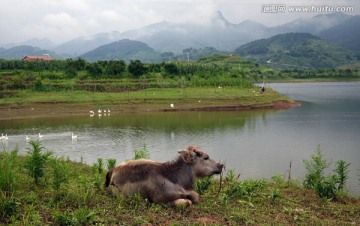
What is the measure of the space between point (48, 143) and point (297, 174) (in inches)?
709

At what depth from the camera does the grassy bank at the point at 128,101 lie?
43.3 metres

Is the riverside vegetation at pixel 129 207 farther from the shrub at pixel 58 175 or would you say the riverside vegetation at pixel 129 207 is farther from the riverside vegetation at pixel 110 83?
the riverside vegetation at pixel 110 83

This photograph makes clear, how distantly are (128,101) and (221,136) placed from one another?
21610mm

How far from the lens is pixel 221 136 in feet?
91.4

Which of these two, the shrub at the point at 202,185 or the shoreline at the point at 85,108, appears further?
the shoreline at the point at 85,108

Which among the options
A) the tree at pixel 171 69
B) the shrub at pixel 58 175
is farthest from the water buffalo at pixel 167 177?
the tree at pixel 171 69

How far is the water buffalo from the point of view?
6277 millimetres

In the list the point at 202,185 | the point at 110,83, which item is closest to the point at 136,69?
the point at 110,83

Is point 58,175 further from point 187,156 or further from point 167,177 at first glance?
point 187,156

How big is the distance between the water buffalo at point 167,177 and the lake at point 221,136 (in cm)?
903

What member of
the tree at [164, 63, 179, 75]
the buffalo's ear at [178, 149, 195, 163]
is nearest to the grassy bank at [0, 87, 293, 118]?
the tree at [164, 63, 179, 75]

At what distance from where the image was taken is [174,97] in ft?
158

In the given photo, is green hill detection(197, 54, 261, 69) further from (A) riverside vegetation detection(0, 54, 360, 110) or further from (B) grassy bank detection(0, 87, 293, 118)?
(B) grassy bank detection(0, 87, 293, 118)

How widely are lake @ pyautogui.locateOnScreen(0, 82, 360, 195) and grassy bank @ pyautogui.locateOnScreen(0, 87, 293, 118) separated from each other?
2907mm
